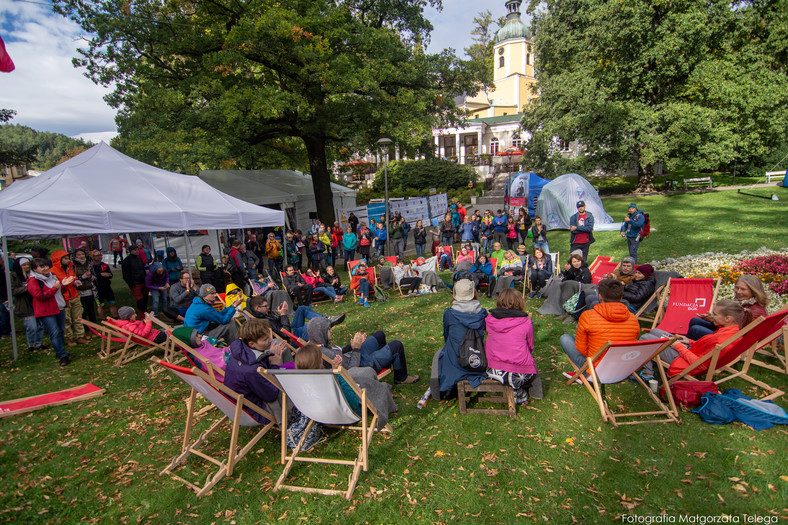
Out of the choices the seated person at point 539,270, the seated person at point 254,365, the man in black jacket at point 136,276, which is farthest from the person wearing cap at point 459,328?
the man in black jacket at point 136,276

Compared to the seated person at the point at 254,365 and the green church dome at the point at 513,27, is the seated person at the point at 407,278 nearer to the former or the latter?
the seated person at the point at 254,365

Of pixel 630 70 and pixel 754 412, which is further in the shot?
pixel 630 70

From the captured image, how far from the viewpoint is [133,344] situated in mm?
6914

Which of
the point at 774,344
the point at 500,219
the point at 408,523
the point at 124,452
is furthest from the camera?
the point at 500,219

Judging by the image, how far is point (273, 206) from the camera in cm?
1822

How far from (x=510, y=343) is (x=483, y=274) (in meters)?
5.30

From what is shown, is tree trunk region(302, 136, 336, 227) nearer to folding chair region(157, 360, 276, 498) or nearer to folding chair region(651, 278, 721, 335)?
folding chair region(651, 278, 721, 335)

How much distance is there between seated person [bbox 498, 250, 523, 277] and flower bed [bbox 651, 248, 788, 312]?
3.11 meters

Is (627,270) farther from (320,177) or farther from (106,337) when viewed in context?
(320,177)

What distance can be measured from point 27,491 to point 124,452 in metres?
0.75

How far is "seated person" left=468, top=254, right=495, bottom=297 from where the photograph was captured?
9.24 m

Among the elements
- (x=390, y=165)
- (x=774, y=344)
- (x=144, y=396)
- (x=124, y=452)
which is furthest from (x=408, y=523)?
(x=390, y=165)

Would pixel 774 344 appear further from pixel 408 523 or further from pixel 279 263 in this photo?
pixel 279 263

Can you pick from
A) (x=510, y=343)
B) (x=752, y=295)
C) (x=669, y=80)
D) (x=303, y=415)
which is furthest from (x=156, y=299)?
(x=669, y=80)
